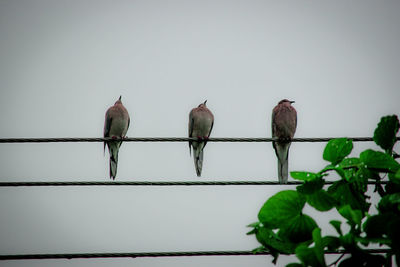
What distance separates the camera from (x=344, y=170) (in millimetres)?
1319

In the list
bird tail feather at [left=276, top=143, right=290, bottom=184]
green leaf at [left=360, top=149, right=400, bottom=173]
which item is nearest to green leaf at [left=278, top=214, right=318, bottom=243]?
green leaf at [left=360, top=149, right=400, bottom=173]

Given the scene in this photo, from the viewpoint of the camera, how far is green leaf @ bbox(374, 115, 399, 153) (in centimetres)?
134

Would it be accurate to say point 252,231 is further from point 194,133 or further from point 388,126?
point 194,133

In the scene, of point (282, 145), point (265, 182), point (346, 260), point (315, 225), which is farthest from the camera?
point (282, 145)

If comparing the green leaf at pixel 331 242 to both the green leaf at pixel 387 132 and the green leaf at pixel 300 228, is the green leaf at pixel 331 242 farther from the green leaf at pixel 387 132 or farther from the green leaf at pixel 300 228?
the green leaf at pixel 387 132

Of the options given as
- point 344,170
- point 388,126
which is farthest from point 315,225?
point 388,126

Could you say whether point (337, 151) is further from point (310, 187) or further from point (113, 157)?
point (113, 157)

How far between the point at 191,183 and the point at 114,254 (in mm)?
749

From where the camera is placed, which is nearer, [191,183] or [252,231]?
[252,231]

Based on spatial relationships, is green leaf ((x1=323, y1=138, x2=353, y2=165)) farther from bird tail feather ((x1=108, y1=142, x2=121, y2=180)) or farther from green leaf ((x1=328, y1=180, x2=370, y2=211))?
bird tail feather ((x1=108, y1=142, x2=121, y2=180))

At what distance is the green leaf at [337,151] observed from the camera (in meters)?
1.33

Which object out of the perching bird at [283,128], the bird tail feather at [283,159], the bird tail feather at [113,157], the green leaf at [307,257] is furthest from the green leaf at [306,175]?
the bird tail feather at [113,157]

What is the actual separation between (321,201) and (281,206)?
0.12 meters

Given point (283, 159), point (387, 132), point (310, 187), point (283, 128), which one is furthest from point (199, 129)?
point (310, 187)
